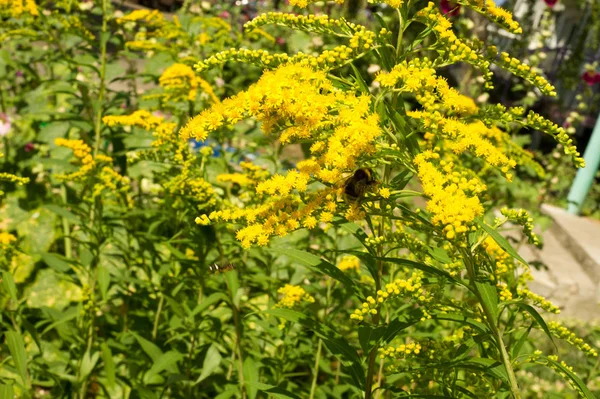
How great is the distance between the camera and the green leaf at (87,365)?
8.36 ft

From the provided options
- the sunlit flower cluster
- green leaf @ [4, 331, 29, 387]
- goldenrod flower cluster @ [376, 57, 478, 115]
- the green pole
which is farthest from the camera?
the green pole

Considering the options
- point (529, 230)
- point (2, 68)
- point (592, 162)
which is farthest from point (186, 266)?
point (592, 162)

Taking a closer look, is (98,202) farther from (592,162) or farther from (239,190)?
(592,162)

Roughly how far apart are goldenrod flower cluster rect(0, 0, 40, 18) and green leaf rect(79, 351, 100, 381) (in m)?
1.77

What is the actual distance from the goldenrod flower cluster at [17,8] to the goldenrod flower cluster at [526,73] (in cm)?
248

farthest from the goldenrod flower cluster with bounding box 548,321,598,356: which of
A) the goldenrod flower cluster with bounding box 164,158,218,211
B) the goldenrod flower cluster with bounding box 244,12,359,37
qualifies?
the goldenrod flower cluster with bounding box 164,158,218,211

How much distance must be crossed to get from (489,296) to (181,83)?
6.63ft

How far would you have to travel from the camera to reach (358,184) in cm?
155

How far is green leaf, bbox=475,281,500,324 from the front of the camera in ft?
4.69

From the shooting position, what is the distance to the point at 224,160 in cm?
307

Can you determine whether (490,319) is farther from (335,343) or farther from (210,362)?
(210,362)

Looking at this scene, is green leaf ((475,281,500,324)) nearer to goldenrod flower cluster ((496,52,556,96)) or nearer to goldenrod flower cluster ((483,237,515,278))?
goldenrod flower cluster ((483,237,515,278))

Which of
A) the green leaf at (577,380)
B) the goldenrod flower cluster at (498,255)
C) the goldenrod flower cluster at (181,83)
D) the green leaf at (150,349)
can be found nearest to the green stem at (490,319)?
the green leaf at (577,380)

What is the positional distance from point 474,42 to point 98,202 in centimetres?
179
